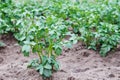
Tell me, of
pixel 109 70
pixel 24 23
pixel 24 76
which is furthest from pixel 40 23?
pixel 109 70

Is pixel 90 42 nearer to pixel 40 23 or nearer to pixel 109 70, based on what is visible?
pixel 109 70

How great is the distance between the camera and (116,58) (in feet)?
14.1

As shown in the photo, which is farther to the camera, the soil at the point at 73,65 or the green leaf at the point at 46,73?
A: the soil at the point at 73,65

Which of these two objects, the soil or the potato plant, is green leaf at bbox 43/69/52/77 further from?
the soil

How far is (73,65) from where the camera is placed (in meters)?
4.20

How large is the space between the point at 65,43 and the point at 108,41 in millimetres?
980

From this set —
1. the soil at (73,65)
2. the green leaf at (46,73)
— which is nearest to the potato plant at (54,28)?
the green leaf at (46,73)

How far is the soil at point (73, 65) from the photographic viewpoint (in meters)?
3.80

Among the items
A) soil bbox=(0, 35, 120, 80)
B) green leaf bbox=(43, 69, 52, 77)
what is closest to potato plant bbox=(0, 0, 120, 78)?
green leaf bbox=(43, 69, 52, 77)

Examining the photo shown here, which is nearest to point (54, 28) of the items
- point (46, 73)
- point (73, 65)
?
point (46, 73)

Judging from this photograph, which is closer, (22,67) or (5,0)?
(22,67)

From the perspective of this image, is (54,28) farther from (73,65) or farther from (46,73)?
(73,65)

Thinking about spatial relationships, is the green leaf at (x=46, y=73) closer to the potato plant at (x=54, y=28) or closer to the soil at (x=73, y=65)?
the potato plant at (x=54, y=28)

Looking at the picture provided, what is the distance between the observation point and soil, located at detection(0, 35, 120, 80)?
12.5ft
